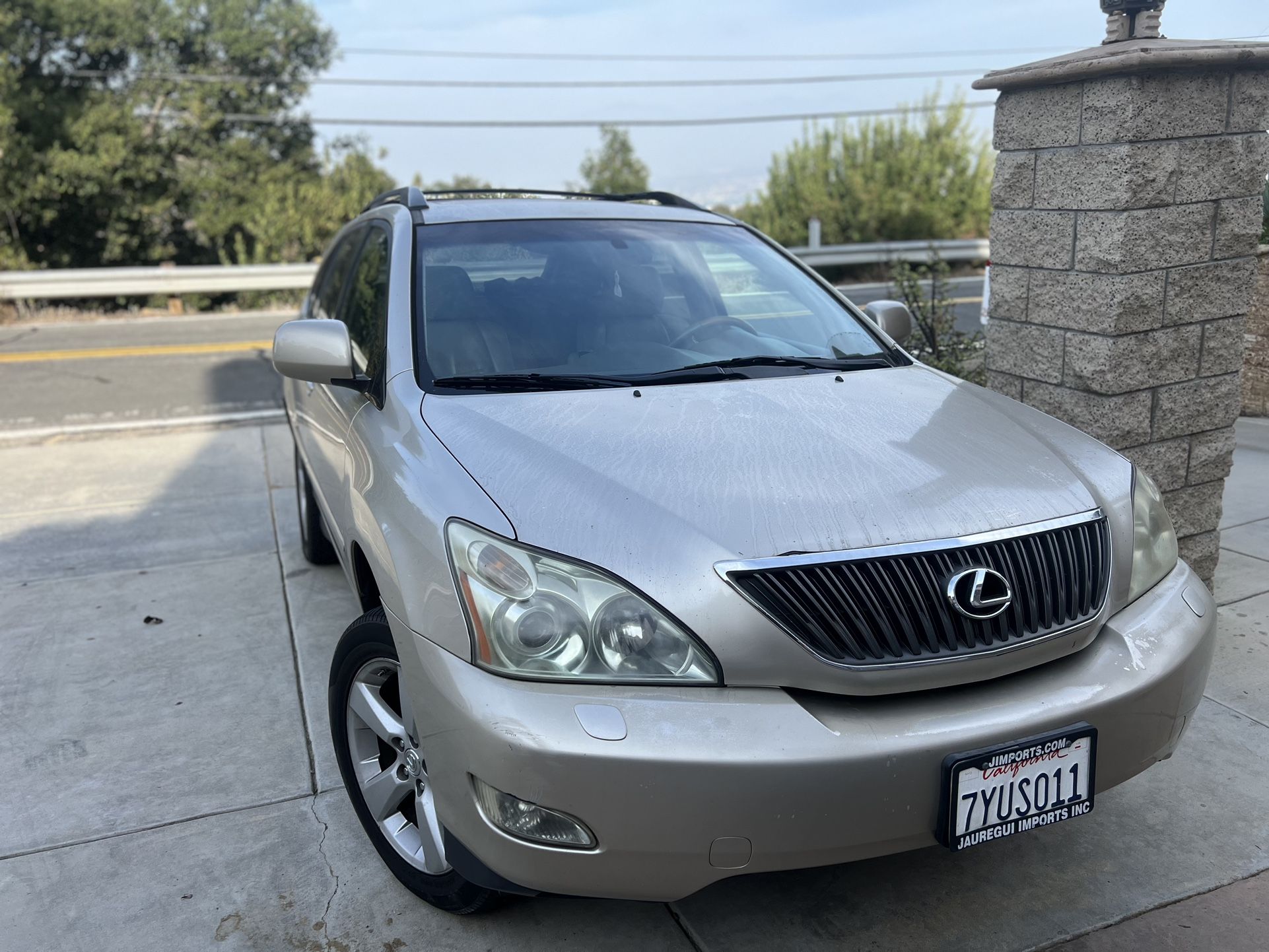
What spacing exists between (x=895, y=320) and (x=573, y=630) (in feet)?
7.15

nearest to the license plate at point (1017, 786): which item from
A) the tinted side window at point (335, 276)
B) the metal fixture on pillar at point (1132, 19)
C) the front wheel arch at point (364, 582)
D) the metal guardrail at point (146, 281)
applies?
the front wheel arch at point (364, 582)

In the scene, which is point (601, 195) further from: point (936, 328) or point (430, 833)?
point (936, 328)

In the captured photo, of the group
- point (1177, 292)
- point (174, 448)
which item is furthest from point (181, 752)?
point (174, 448)

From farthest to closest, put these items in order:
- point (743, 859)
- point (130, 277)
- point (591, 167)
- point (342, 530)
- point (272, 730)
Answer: point (591, 167)
point (130, 277)
point (272, 730)
point (342, 530)
point (743, 859)

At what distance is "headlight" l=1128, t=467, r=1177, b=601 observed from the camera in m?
2.31

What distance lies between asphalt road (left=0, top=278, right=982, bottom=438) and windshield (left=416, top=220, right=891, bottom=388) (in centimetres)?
515

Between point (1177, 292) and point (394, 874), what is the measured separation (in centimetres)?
326

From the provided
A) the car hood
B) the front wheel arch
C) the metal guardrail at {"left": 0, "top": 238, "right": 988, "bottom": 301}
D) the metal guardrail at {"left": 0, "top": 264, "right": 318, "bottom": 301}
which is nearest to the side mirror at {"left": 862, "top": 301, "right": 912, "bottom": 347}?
the car hood

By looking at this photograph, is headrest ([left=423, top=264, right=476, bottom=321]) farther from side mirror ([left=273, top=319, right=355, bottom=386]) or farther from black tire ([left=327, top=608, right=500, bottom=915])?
black tire ([left=327, top=608, right=500, bottom=915])

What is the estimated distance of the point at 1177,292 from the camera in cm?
366

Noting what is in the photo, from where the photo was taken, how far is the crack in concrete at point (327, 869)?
7.77 ft

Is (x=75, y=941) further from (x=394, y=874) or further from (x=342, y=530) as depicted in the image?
(x=342, y=530)

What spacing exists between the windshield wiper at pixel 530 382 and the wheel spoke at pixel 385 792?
101 centimetres

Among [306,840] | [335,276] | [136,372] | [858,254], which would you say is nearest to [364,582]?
[306,840]
